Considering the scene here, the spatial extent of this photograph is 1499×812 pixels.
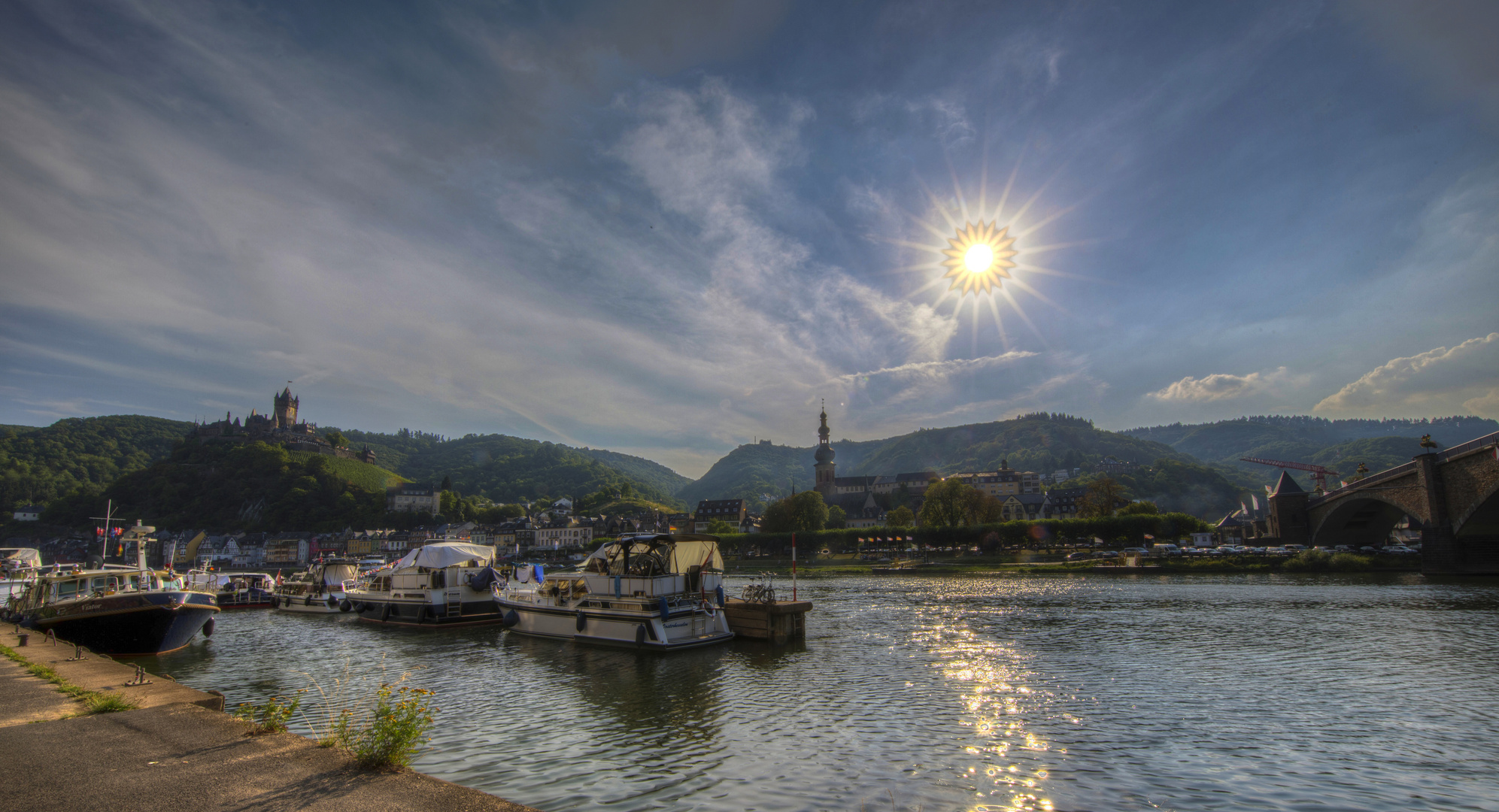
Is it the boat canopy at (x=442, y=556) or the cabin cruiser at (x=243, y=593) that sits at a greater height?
the boat canopy at (x=442, y=556)

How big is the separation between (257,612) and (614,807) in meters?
55.2

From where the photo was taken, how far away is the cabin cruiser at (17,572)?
142 ft

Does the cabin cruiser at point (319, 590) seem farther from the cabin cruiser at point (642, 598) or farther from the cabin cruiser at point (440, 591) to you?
the cabin cruiser at point (642, 598)

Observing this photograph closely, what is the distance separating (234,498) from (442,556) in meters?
197

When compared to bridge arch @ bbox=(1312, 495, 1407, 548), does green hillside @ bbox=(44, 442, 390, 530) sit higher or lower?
higher

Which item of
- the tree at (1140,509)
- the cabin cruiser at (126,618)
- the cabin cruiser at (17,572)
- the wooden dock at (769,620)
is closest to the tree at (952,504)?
the tree at (1140,509)

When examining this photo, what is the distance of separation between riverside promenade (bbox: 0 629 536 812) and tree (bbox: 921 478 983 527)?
347 ft

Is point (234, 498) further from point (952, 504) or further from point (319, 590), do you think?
point (952, 504)

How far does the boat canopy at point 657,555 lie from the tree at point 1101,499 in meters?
96.4

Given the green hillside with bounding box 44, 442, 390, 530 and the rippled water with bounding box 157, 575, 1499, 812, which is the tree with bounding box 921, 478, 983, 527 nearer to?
the rippled water with bounding box 157, 575, 1499, 812

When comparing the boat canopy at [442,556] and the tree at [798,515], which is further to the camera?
the tree at [798,515]

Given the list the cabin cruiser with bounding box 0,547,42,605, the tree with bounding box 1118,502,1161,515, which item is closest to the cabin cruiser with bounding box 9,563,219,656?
the cabin cruiser with bounding box 0,547,42,605

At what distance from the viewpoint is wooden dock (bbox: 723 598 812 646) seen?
96.1ft

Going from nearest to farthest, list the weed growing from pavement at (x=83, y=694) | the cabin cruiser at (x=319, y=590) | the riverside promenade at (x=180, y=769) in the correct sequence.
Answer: the riverside promenade at (x=180, y=769), the weed growing from pavement at (x=83, y=694), the cabin cruiser at (x=319, y=590)
